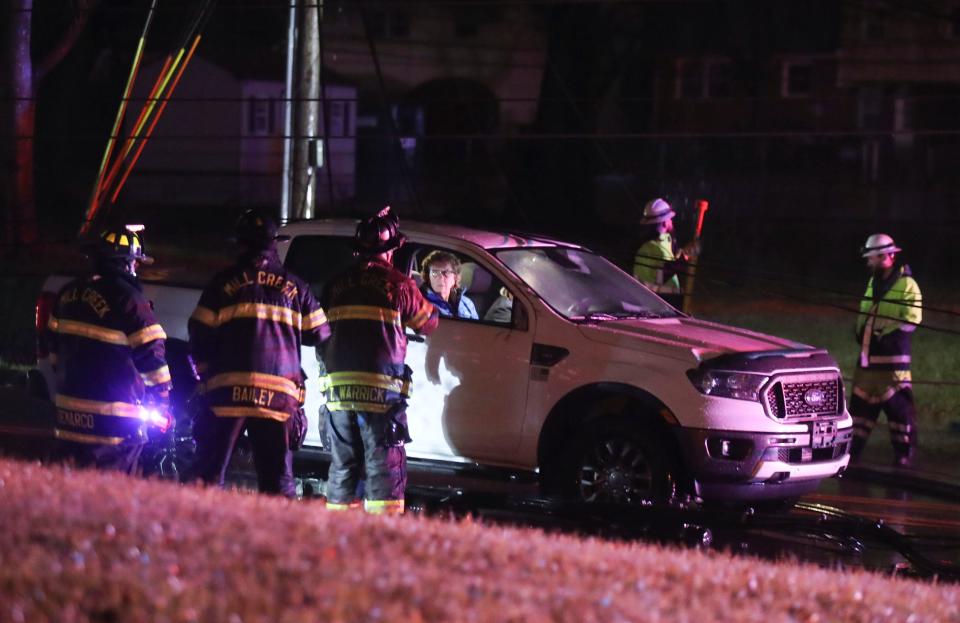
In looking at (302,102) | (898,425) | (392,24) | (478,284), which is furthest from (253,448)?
(392,24)

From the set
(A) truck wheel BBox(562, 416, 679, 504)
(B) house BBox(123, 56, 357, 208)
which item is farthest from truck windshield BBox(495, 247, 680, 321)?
(B) house BBox(123, 56, 357, 208)

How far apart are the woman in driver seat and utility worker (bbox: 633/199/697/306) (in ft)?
9.40

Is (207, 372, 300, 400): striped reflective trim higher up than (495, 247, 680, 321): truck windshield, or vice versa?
(495, 247, 680, 321): truck windshield

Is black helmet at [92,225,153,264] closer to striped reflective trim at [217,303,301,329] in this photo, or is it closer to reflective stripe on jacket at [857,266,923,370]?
striped reflective trim at [217,303,301,329]

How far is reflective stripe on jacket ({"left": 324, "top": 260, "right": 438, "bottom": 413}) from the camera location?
25.4ft

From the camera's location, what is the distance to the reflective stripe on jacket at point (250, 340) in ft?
24.3

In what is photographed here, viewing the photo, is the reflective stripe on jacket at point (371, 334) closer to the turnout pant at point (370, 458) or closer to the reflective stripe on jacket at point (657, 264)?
Result: the turnout pant at point (370, 458)

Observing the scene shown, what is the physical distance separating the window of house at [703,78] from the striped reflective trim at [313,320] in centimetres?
4552

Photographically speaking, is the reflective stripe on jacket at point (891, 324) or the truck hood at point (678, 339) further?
the reflective stripe on jacket at point (891, 324)

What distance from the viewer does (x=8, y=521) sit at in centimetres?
538

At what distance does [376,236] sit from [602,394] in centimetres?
165

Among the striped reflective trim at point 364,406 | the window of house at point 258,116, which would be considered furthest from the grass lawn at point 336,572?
the window of house at point 258,116

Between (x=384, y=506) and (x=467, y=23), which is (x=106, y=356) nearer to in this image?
(x=384, y=506)

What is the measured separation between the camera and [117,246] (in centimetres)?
739
